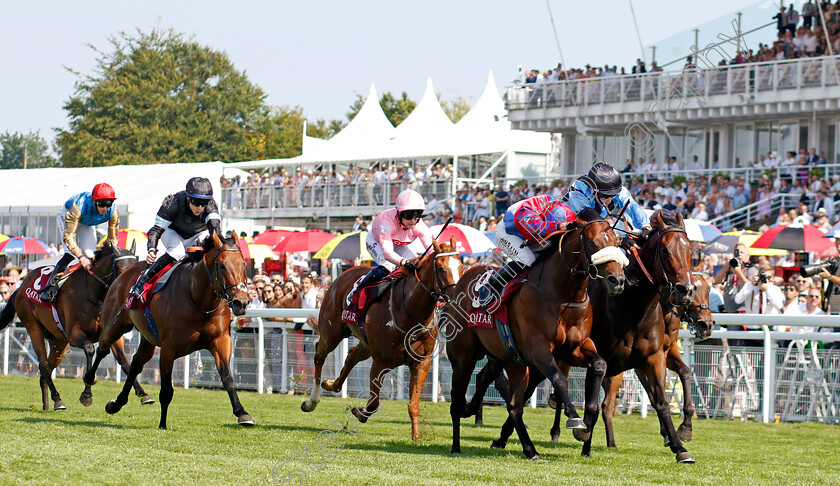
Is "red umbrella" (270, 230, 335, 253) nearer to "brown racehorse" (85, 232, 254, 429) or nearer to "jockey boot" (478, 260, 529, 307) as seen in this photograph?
"brown racehorse" (85, 232, 254, 429)

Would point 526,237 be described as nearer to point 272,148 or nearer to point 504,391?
point 504,391

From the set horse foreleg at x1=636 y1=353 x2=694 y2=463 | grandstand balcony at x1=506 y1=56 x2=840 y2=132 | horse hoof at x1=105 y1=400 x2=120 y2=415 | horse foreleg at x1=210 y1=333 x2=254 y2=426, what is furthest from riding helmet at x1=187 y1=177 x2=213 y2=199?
grandstand balcony at x1=506 y1=56 x2=840 y2=132

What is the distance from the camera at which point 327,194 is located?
110ft

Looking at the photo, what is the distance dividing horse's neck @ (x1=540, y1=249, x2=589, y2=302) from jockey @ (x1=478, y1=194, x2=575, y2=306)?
1.11ft

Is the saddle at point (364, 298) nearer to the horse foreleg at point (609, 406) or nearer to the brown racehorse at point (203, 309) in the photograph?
the brown racehorse at point (203, 309)

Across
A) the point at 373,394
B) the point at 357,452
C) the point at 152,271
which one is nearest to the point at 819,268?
the point at 357,452

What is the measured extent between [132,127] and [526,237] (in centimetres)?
6131

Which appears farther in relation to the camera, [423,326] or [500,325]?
[423,326]

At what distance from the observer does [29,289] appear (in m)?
12.7

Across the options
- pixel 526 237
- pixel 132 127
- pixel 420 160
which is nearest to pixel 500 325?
pixel 526 237

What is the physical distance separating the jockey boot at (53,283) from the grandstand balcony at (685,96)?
47.4 ft

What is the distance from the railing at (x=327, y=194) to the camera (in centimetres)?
3039

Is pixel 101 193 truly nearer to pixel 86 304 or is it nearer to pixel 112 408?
pixel 86 304

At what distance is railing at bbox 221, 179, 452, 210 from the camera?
99.7 feet
